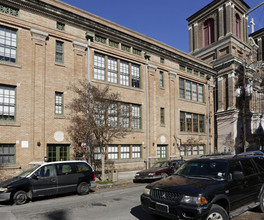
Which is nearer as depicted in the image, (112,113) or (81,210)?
(81,210)

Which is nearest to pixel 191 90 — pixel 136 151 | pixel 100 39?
pixel 136 151

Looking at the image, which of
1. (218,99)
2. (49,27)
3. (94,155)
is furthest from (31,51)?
(218,99)

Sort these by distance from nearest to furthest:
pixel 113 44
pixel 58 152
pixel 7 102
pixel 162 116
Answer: pixel 7 102 < pixel 58 152 < pixel 113 44 < pixel 162 116

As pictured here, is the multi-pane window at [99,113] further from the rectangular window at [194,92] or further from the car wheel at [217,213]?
the rectangular window at [194,92]

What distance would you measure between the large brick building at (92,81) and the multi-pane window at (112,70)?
0.09m

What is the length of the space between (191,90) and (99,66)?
43.7 ft

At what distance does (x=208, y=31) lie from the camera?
40156 mm

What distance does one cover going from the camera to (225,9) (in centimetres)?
3669

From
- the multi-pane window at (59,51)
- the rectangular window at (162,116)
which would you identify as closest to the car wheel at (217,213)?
the multi-pane window at (59,51)

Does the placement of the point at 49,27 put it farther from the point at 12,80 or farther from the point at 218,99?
the point at 218,99

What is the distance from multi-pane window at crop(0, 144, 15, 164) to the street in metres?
5.85

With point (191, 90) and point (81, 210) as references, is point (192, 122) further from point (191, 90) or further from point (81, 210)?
point (81, 210)

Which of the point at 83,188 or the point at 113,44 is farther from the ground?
the point at 113,44

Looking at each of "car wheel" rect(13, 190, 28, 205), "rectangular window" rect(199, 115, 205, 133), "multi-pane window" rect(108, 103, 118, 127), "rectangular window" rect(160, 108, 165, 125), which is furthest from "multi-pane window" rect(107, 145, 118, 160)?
"rectangular window" rect(199, 115, 205, 133)
